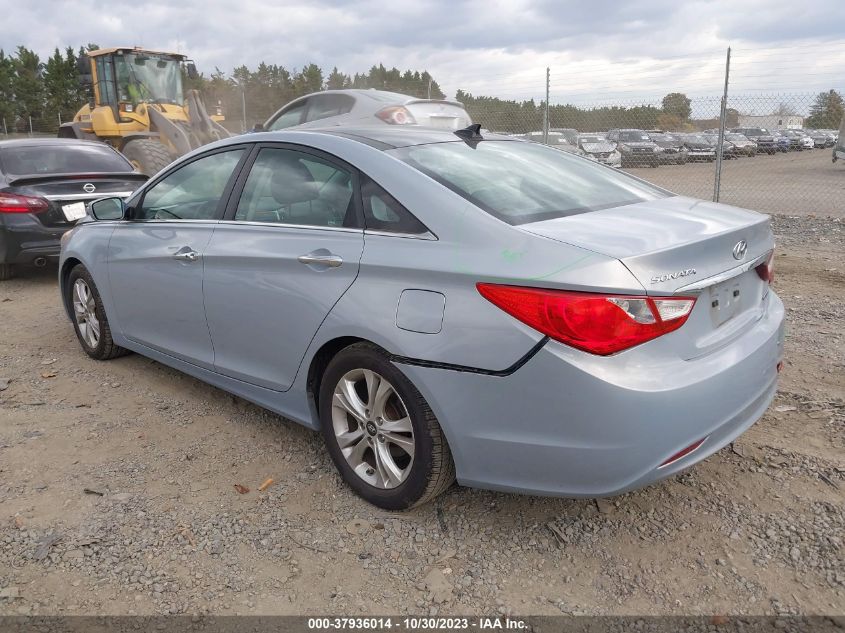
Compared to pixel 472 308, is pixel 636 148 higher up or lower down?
higher up

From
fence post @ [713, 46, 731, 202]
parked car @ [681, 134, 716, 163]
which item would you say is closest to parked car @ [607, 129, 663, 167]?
parked car @ [681, 134, 716, 163]

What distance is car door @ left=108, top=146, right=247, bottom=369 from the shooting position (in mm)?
3527

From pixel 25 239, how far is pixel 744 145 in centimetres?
1903

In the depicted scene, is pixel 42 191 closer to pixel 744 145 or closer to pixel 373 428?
pixel 373 428

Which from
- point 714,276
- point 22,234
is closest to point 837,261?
point 714,276

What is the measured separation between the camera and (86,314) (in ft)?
15.5

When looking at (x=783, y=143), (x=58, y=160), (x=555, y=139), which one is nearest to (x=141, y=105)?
(x=58, y=160)

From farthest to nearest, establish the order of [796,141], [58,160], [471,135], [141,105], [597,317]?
1. [796,141]
2. [141,105]
3. [58,160]
4. [471,135]
5. [597,317]

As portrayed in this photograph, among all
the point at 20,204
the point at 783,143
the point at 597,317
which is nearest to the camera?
the point at 597,317

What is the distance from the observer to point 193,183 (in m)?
3.83

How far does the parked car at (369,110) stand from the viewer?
8.83 metres

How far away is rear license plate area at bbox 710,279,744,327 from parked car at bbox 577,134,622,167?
15.5 metres

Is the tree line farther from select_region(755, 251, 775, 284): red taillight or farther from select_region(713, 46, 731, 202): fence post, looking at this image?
select_region(755, 251, 775, 284): red taillight

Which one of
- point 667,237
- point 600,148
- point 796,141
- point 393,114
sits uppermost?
point 393,114
